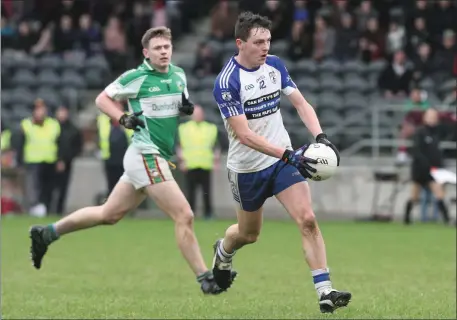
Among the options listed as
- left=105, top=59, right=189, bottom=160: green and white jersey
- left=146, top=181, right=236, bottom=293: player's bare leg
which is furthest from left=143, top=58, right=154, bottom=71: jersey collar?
left=146, top=181, right=236, bottom=293: player's bare leg

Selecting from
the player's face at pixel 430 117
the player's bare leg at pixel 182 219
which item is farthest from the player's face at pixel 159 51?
the player's face at pixel 430 117

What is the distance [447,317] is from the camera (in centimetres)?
928

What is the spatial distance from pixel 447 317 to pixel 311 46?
1808cm

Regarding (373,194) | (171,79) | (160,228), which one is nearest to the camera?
(171,79)

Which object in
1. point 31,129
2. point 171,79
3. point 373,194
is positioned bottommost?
point 373,194

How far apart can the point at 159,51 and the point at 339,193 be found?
44.6ft

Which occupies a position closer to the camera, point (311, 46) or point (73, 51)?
point (311, 46)

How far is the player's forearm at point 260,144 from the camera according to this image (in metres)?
8.64

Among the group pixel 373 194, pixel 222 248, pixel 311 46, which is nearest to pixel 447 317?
pixel 222 248

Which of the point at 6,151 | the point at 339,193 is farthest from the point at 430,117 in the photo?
the point at 6,151

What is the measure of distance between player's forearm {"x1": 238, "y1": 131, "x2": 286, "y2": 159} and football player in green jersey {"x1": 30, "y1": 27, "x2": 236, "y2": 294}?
2.24 meters

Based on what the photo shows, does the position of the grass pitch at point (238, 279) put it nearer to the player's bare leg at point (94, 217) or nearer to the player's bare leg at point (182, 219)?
the player's bare leg at point (182, 219)

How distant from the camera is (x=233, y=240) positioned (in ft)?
33.2

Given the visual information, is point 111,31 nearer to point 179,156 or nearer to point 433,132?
point 179,156
